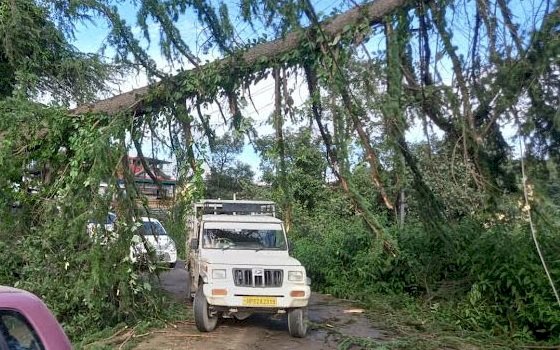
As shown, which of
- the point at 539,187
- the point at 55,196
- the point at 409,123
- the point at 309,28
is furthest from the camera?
the point at 55,196

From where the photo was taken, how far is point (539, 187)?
23.3 feet

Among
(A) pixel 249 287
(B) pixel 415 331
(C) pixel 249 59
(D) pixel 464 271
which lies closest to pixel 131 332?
(A) pixel 249 287

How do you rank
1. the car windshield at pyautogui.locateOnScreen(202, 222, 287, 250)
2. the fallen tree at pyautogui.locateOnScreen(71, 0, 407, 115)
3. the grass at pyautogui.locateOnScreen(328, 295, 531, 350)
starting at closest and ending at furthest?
the fallen tree at pyautogui.locateOnScreen(71, 0, 407, 115)
the grass at pyautogui.locateOnScreen(328, 295, 531, 350)
the car windshield at pyautogui.locateOnScreen(202, 222, 287, 250)

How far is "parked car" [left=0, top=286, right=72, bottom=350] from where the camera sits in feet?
9.86

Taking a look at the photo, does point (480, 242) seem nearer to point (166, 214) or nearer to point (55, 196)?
point (166, 214)

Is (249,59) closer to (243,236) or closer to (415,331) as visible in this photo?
(243,236)

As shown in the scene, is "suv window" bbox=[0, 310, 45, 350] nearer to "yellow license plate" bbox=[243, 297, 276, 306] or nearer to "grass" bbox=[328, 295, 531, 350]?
"yellow license plate" bbox=[243, 297, 276, 306]

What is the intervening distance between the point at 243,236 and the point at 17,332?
8553 mm

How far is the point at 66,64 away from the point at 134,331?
797cm

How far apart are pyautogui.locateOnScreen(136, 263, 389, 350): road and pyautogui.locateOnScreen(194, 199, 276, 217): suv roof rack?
2.38m

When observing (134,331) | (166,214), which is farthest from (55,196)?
(134,331)

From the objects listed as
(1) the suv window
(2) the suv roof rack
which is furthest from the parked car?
(2) the suv roof rack

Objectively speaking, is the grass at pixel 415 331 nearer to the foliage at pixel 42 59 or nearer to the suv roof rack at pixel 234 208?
the suv roof rack at pixel 234 208

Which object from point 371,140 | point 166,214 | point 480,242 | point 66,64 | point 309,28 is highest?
point 66,64
